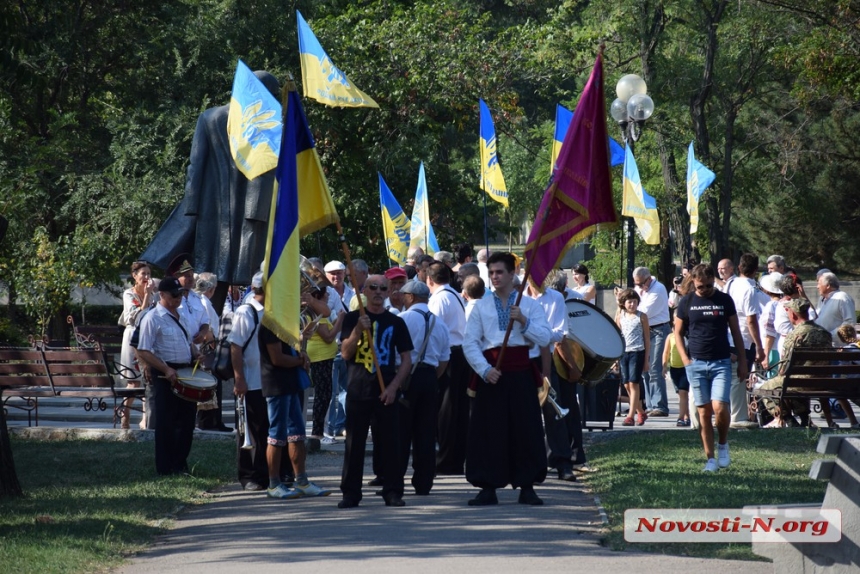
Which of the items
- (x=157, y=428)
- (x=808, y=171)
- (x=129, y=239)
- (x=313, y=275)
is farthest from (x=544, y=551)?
(x=808, y=171)

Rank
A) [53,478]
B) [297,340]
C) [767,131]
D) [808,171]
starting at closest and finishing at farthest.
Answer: [297,340] → [53,478] → [767,131] → [808,171]

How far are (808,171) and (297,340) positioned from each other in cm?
3696

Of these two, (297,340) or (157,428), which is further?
(157,428)

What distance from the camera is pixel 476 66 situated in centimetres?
2741

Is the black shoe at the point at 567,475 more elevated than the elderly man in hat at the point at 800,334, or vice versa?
the elderly man in hat at the point at 800,334

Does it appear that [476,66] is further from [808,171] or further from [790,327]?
[808,171]

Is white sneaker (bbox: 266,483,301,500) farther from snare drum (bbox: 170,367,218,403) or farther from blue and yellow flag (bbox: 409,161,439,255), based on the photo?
blue and yellow flag (bbox: 409,161,439,255)

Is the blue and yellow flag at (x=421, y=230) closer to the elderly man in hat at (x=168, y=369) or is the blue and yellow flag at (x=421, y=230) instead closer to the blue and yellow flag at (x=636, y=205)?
the blue and yellow flag at (x=636, y=205)

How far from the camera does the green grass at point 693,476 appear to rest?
907 cm

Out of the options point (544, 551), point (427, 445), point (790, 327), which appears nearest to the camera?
point (544, 551)

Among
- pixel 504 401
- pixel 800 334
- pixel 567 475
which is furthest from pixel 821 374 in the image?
pixel 504 401

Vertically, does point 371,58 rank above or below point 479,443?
above

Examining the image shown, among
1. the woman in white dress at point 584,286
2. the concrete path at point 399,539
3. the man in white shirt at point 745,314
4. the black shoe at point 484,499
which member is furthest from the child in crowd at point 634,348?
the black shoe at point 484,499

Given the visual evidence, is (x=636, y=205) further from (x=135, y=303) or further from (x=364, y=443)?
(x=364, y=443)
